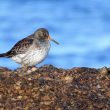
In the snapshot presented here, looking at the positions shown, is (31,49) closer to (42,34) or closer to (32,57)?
(32,57)

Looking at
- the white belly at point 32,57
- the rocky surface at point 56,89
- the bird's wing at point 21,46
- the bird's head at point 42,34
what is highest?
the bird's head at point 42,34

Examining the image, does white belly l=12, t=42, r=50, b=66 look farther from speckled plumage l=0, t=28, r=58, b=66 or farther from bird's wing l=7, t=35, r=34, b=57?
bird's wing l=7, t=35, r=34, b=57

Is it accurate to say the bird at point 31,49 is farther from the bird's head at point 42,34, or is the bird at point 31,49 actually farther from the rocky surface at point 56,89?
Answer: the rocky surface at point 56,89

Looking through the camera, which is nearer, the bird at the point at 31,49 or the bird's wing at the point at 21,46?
the bird at the point at 31,49

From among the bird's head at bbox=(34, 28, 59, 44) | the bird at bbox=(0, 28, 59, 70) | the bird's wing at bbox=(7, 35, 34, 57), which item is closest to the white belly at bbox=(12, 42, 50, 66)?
the bird at bbox=(0, 28, 59, 70)

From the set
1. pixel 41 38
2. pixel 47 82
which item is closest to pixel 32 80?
pixel 47 82

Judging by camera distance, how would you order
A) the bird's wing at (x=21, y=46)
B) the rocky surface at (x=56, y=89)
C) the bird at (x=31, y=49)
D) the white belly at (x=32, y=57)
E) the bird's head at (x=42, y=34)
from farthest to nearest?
the bird's head at (x=42, y=34), the bird's wing at (x=21, y=46), the bird at (x=31, y=49), the white belly at (x=32, y=57), the rocky surface at (x=56, y=89)

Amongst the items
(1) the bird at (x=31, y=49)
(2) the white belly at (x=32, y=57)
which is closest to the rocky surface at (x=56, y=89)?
(2) the white belly at (x=32, y=57)
